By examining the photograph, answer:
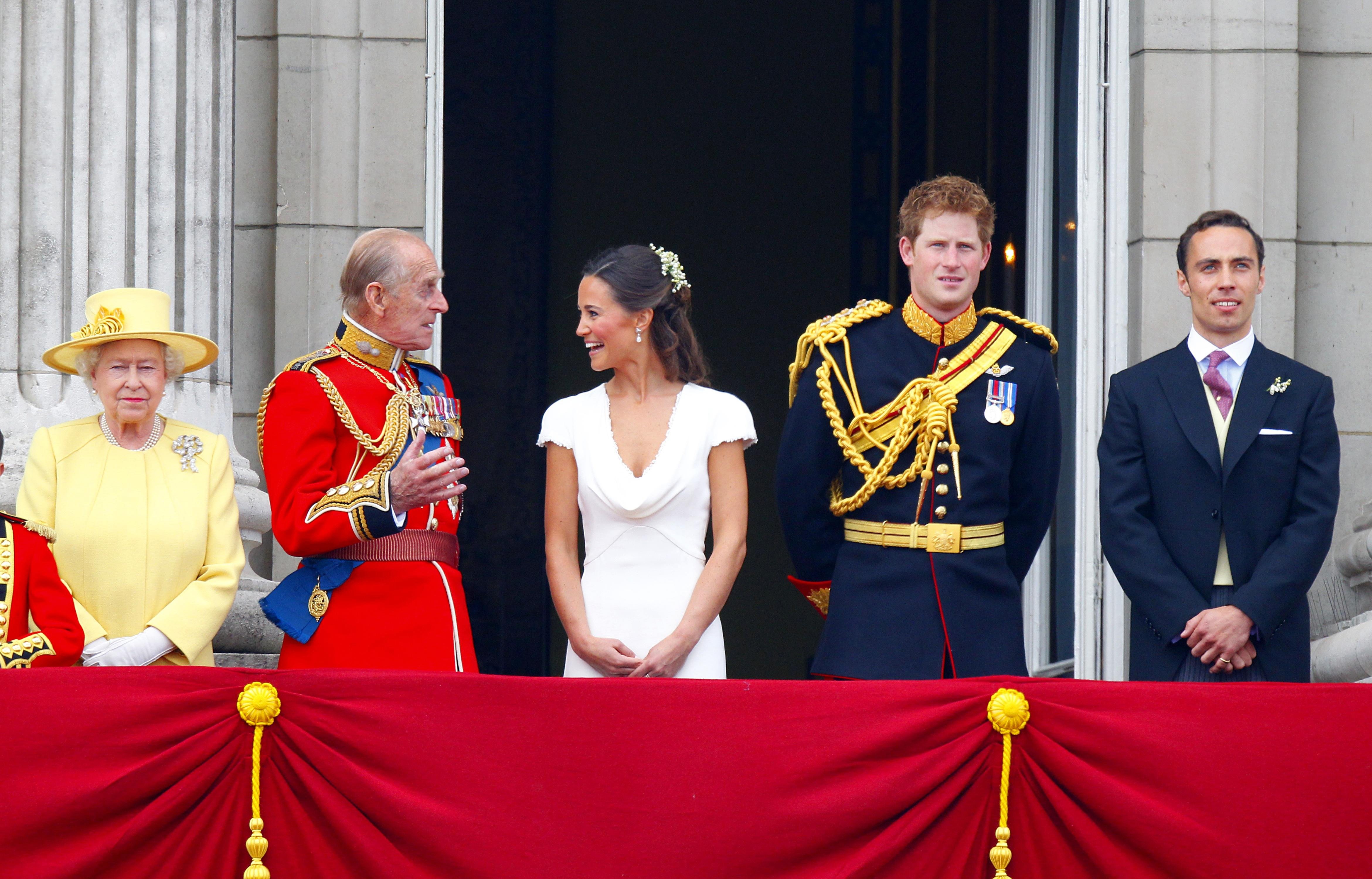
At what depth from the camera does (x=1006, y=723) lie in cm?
356

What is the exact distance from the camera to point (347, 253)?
627cm

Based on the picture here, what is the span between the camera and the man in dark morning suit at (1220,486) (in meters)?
4.27

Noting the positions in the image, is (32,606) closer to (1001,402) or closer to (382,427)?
(382,427)

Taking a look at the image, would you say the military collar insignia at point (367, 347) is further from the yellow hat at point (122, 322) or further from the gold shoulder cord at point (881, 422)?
the gold shoulder cord at point (881, 422)

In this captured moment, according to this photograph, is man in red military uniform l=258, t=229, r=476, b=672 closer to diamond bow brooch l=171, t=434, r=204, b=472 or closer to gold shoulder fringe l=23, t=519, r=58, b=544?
diamond bow brooch l=171, t=434, r=204, b=472

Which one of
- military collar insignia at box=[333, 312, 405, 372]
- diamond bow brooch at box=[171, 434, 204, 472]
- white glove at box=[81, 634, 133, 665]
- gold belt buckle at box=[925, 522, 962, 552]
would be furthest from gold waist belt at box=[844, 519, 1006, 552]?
white glove at box=[81, 634, 133, 665]

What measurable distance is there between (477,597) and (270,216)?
11.4ft

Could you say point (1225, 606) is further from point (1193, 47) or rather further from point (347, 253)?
point (347, 253)

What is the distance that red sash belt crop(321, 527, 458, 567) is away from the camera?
433 cm

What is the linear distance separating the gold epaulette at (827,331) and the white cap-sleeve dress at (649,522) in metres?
0.19

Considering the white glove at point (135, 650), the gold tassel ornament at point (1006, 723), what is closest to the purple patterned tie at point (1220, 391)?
the gold tassel ornament at point (1006, 723)

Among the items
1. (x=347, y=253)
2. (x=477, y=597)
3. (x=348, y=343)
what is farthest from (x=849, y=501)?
(x=477, y=597)

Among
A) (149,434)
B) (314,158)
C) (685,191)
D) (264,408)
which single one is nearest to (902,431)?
(264,408)

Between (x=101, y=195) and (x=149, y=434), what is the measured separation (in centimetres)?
142
